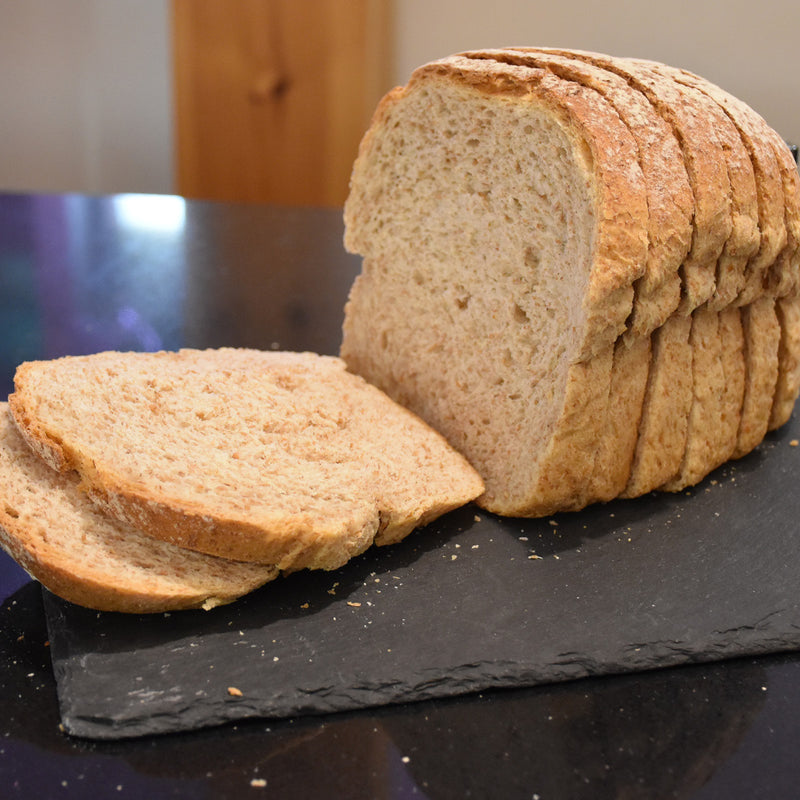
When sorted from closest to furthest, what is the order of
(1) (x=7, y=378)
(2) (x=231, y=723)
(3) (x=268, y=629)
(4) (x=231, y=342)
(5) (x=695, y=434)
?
(2) (x=231, y=723)
(3) (x=268, y=629)
(5) (x=695, y=434)
(1) (x=7, y=378)
(4) (x=231, y=342)

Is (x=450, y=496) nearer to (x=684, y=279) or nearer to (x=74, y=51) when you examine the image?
(x=684, y=279)

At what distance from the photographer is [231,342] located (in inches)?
120

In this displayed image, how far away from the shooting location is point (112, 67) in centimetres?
617

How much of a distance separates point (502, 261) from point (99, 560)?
106cm

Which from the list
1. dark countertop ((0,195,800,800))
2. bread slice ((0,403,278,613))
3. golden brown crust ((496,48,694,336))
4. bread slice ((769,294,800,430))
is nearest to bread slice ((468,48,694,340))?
golden brown crust ((496,48,694,336))

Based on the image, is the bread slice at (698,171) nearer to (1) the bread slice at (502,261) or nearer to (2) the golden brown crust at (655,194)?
(2) the golden brown crust at (655,194)

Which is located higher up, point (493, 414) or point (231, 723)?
point (493, 414)

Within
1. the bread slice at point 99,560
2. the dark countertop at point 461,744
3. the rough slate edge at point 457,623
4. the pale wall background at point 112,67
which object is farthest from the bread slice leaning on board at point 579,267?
the pale wall background at point 112,67

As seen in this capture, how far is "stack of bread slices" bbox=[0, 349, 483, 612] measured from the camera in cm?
170

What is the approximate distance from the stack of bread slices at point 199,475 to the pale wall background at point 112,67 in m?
3.39

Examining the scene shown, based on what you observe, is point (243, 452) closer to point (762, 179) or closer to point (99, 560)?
point (99, 560)

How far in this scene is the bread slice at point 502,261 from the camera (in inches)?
73.8

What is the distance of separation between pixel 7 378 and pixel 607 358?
1.69 metres

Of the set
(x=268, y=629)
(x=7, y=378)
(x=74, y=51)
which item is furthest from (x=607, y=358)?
(x=74, y=51)
